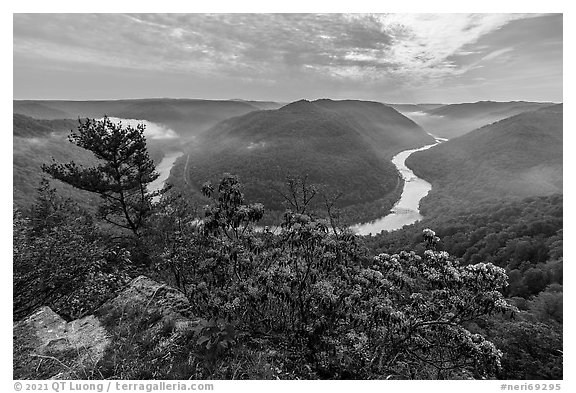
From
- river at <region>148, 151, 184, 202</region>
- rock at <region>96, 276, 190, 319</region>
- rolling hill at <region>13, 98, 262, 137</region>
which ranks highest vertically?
rolling hill at <region>13, 98, 262, 137</region>

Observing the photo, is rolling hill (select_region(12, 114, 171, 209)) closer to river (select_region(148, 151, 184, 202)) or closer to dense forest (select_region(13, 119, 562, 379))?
river (select_region(148, 151, 184, 202))

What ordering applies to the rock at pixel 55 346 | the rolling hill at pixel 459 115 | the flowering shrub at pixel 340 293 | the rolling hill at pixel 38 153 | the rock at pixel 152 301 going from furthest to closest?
the rolling hill at pixel 459 115, the rolling hill at pixel 38 153, the rock at pixel 152 301, the rock at pixel 55 346, the flowering shrub at pixel 340 293

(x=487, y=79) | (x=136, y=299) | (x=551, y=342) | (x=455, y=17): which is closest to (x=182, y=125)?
(x=136, y=299)

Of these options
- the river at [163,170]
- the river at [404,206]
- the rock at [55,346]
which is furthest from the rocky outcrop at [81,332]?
the river at [163,170]

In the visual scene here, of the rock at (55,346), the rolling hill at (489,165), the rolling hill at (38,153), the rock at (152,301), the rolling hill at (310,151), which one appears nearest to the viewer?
the rock at (55,346)

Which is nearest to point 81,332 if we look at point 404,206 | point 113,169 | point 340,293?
point 340,293

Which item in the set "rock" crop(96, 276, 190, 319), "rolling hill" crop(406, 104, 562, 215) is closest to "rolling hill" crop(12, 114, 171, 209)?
"rock" crop(96, 276, 190, 319)

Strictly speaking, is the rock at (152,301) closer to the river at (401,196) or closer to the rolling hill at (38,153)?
the river at (401,196)
